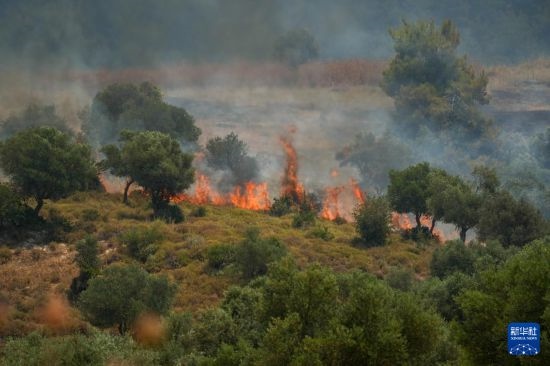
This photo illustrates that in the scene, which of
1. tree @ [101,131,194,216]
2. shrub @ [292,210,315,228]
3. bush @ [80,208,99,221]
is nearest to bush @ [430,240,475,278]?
shrub @ [292,210,315,228]

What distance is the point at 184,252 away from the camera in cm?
6638

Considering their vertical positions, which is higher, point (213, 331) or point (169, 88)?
point (169, 88)

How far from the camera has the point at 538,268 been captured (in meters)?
24.6

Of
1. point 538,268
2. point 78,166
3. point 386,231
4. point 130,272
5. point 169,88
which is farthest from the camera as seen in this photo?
point 169,88

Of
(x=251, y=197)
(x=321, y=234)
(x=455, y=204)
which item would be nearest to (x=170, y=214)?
(x=321, y=234)

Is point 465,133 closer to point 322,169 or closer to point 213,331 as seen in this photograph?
point 322,169

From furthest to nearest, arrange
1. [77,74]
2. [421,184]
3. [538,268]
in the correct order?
[77,74] < [421,184] < [538,268]

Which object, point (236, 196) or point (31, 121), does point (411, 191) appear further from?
point (31, 121)

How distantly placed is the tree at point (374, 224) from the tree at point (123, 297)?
34319 mm

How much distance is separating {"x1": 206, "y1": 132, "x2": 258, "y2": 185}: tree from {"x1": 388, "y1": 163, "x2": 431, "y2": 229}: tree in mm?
28326

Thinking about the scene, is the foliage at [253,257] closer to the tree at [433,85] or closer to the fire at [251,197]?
the fire at [251,197]

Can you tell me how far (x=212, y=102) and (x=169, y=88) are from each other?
46.4ft

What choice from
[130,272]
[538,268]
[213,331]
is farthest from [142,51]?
[538,268]

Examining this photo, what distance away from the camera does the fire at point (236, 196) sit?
323ft
